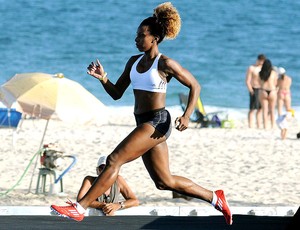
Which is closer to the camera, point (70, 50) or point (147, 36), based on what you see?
point (147, 36)

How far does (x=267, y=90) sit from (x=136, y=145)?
1343cm

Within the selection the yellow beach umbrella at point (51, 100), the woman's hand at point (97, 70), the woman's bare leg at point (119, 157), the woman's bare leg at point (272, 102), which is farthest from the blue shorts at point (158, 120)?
the woman's bare leg at point (272, 102)

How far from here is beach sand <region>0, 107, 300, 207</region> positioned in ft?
40.2

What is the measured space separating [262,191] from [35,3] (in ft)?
127

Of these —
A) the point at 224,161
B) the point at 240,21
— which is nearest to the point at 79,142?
the point at 224,161

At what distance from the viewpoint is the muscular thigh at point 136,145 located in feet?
24.0

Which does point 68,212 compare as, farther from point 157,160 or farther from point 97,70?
point 97,70

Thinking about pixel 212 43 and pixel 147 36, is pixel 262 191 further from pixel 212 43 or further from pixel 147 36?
pixel 212 43

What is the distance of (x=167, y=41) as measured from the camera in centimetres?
4297

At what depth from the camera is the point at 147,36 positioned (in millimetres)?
7523

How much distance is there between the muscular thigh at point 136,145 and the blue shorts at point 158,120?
59mm

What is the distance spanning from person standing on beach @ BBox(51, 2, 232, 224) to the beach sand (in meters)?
4.22

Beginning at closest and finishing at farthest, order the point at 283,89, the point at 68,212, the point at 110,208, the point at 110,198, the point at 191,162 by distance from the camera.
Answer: the point at 68,212 → the point at 110,208 → the point at 110,198 → the point at 191,162 → the point at 283,89

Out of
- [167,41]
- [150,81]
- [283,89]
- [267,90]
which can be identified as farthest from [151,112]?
[167,41]
